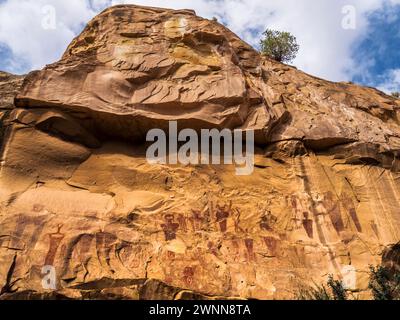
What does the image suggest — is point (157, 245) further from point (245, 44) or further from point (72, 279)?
point (245, 44)

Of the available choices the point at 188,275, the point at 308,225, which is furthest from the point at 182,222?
the point at 308,225

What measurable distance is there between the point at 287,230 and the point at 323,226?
107cm

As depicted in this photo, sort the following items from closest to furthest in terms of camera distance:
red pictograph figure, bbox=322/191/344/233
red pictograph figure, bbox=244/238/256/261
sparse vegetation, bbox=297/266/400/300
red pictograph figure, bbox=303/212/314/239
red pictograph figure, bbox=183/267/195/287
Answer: sparse vegetation, bbox=297/266/400/300 < red pictograph figure, bbox=183/267/195/287 < red pictograph figure, bbox=244/238/256/261 < red pictograph figure, bbox=303/212/314/239 < red pictograph figure, bbox=322/191/344/233

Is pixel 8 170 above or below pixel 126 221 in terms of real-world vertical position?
above

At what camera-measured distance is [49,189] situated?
12422mm

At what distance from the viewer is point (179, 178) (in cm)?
1352

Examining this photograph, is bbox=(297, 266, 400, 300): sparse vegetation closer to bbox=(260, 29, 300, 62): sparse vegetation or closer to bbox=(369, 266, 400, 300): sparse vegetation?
bbox=(369, 266, 400, 300): sparse vegetation

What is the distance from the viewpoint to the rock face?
11266 mm

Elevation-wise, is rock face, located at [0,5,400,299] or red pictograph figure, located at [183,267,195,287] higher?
rock face, located at [0,5,400,299]

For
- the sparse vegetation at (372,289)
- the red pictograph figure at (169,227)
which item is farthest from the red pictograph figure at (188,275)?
the sparse vegetation at (372,289)

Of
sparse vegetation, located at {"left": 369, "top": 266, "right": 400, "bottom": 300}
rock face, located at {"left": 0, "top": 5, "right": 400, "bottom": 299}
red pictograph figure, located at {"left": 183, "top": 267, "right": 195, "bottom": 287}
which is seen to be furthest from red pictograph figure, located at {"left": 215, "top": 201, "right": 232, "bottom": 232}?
sparse vegetation, located at {"left": 369, "top": 266, "right": 400, "bottom": 300}

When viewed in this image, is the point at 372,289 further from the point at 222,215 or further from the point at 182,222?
the point at 182,222

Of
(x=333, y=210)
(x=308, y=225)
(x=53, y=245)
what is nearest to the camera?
(x=53, y=245)

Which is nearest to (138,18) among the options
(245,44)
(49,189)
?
(245,44)
